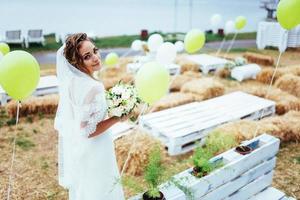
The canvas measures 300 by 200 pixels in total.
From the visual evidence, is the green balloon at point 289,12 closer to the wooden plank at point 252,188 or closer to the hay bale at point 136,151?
the wooden plank at point 252,188

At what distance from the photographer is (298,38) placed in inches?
468

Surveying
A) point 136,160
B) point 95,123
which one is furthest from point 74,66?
point 136,160

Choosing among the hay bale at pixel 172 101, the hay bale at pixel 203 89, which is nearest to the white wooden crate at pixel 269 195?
the hay bale at pixel 172 101

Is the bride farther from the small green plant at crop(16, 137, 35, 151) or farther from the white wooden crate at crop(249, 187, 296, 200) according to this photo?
the small green plant at crop(16, 137, 35, 151)

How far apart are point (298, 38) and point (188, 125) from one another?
29.0 ft

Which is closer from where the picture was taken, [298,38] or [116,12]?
[298,38]

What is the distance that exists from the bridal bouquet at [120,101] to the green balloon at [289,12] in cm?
211

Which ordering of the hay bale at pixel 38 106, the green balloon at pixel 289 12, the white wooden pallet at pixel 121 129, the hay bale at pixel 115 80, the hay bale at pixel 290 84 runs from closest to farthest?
the green balloon at pixel 289 12
the white wooden pallet at pixel 121 129
the hay bale at pixel 38 106
the hay bale at pixel 290 84
the hay bale at pixel 115 80

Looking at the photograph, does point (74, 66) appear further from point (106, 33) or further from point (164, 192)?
point (106, 33)

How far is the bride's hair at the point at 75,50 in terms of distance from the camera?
2299 millimetres

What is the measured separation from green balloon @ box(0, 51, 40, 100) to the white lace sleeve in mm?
689

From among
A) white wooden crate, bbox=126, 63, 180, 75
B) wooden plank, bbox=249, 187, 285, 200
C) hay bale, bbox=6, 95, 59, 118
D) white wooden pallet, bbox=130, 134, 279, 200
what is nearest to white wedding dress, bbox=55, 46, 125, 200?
white wooden pallet, bbox=130, 134, 279, 200

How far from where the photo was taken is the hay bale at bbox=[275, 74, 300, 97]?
6930mm

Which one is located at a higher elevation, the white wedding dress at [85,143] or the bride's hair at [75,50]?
the bride's hair at [75,50]
